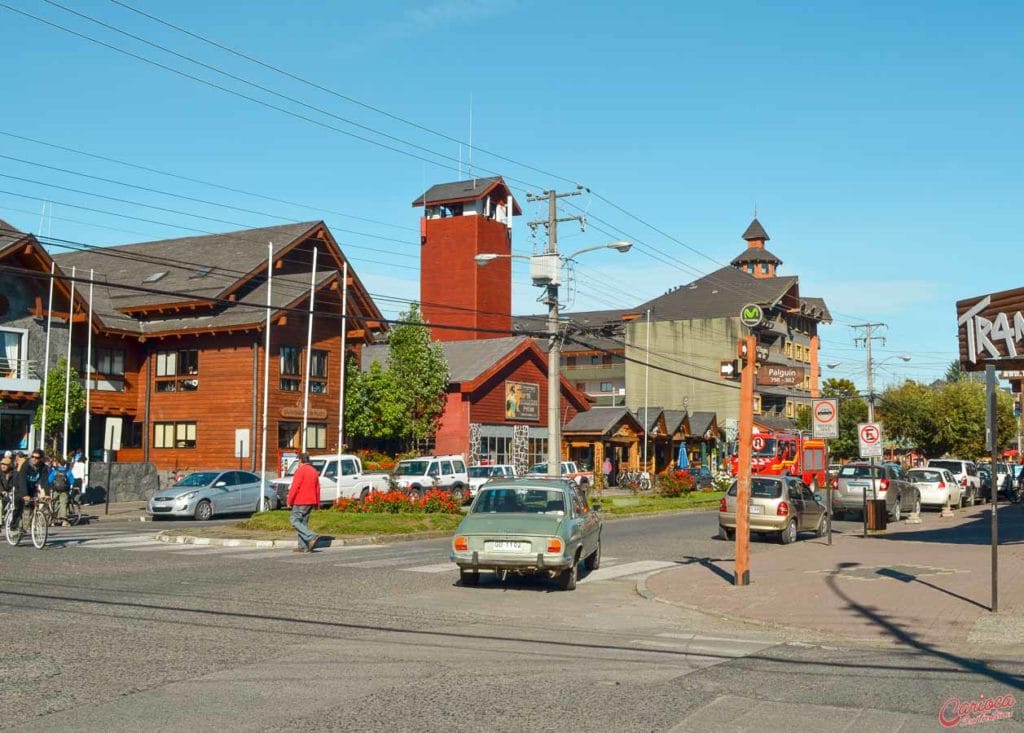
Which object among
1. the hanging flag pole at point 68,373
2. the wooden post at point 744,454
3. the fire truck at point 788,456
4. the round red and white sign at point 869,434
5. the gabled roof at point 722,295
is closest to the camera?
the wooden post at point 744,454

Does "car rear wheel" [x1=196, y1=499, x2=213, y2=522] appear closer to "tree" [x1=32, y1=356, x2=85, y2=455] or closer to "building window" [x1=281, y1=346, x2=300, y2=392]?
"tree" [x1=32, y1=356, x2=85, y2=455]

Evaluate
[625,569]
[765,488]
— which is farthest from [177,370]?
[625,569]

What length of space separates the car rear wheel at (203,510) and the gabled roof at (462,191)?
38033 mm

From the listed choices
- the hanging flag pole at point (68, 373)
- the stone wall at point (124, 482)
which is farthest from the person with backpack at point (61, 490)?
the hanging flag pole at point (68, 373)

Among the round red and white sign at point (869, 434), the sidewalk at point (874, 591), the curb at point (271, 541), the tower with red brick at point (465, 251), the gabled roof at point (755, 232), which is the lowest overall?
the sidewalk at point (874, 591)

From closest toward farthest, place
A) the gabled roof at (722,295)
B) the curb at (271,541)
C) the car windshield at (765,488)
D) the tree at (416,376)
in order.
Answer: the curb at (271,541) → the car windshield at (765,488) → the tree at (416,376) → the gabled roof at (722,295)

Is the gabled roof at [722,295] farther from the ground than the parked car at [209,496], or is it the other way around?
the gabled roof at [722,295]

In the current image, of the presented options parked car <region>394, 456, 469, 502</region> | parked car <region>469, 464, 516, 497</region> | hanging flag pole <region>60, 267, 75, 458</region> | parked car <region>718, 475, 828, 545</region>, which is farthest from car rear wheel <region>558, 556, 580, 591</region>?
hanging flag pole <region>60, 267, 75, 458</region>

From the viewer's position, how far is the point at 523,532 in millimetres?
15086

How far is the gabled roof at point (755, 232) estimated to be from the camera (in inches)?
4104

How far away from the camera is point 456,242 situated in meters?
66.7

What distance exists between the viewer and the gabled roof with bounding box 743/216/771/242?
104250 mm

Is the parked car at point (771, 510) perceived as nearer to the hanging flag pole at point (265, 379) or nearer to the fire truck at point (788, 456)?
the hanging flag pole at point (265, 379)

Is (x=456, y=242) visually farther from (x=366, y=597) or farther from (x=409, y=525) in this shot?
(x=366, y=597)
